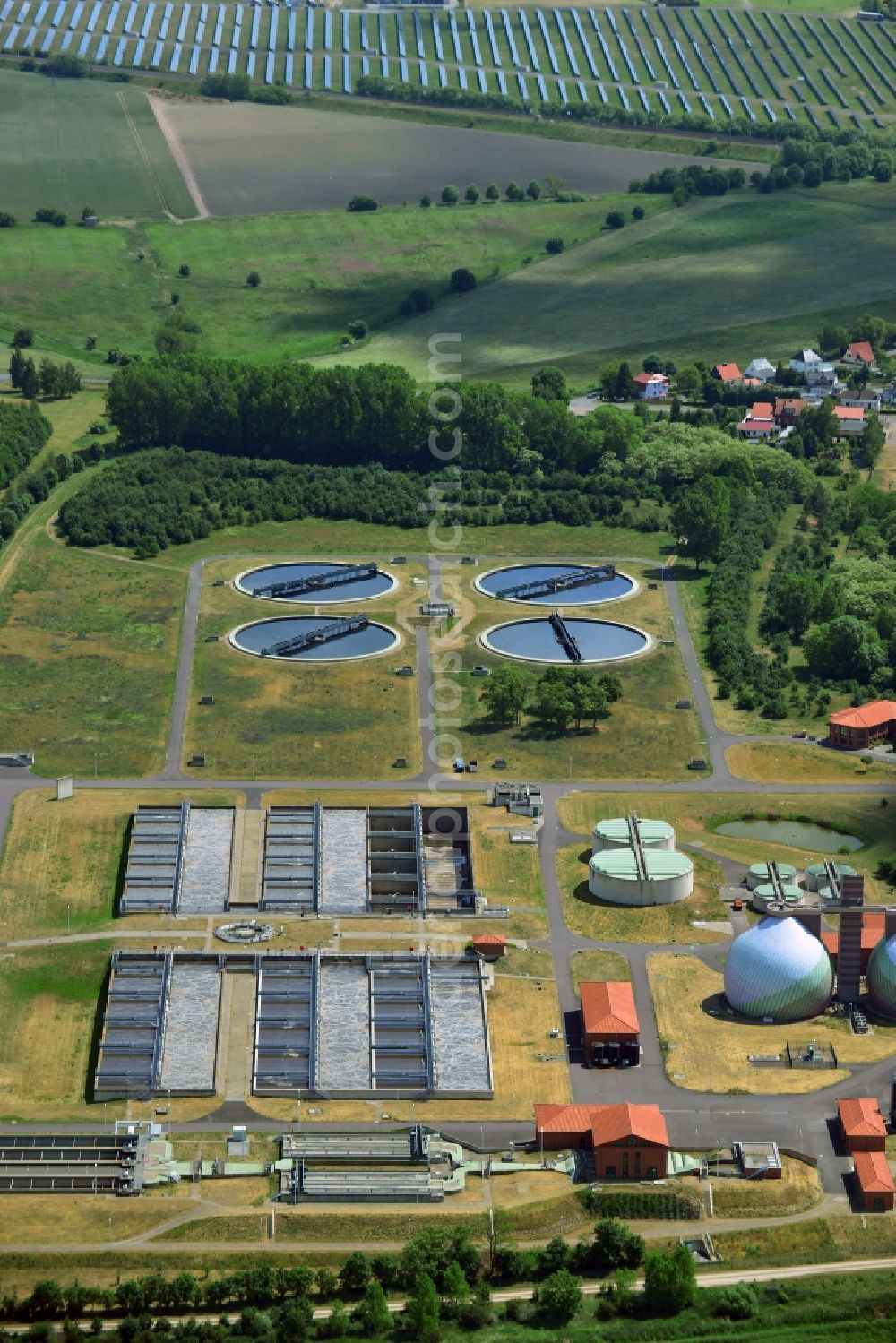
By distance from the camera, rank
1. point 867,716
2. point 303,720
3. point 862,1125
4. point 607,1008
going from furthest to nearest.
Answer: point 303,720 → point 867,716 → point 607,1008 → point 862,1125

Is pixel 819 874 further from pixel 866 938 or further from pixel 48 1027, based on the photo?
pixel 48 1027

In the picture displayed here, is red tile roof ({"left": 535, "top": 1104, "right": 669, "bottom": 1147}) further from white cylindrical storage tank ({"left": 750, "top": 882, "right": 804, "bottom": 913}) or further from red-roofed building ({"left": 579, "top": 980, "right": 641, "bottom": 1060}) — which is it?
white cylindrical storage tank ({"left": 750, "top": 882, "right": 804, "bottom": 913})

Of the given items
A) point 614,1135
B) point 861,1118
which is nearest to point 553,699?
point 861,1118

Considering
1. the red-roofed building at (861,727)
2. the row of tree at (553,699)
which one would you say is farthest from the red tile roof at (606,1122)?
the red-roofed building at (861,727)

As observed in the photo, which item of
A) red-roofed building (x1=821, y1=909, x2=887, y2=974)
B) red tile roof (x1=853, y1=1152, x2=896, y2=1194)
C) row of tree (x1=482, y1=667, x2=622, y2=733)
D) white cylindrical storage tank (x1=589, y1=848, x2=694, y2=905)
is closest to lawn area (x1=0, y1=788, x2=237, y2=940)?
row of tree (x1=482, y1=667, x2=622, y2=733)

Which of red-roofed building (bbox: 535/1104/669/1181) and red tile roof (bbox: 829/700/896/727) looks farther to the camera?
red tile roof (bbox: 829/700/896/727)

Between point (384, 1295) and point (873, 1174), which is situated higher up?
point (873, 1174)

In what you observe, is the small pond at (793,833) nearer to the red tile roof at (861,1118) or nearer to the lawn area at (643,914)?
the lawn area at (643,914)
